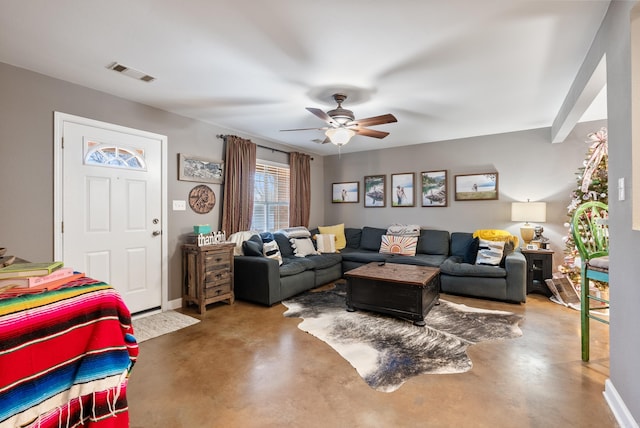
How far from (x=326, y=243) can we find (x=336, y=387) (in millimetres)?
3268

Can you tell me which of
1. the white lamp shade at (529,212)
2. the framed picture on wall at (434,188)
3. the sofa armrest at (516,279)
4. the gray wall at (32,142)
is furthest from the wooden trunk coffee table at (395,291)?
the gray wall at (32,142)

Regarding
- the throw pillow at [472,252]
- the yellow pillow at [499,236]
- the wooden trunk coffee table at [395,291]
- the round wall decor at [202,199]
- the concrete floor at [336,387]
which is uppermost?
the round wall decor at [202,199]

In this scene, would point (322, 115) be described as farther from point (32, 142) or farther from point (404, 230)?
point (404, 230)

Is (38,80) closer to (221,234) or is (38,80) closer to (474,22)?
(221,234)

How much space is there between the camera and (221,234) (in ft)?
Result: 12.9

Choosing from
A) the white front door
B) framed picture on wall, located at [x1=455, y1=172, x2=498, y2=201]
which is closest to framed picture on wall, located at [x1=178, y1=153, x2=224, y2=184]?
the white front door

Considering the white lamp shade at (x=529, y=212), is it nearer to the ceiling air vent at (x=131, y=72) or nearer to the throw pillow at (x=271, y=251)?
the throw pillow at (x=271, y=251)

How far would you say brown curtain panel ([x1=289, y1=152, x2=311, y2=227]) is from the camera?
18.2 ft

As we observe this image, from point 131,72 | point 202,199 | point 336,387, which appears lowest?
point 336,387

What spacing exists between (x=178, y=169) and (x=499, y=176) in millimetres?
4820

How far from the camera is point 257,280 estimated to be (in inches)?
148

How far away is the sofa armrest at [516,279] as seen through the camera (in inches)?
147

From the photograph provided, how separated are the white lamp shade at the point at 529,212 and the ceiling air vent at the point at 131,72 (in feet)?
15.9

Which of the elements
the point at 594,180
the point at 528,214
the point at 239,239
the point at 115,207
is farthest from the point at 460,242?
the point at 115,207
